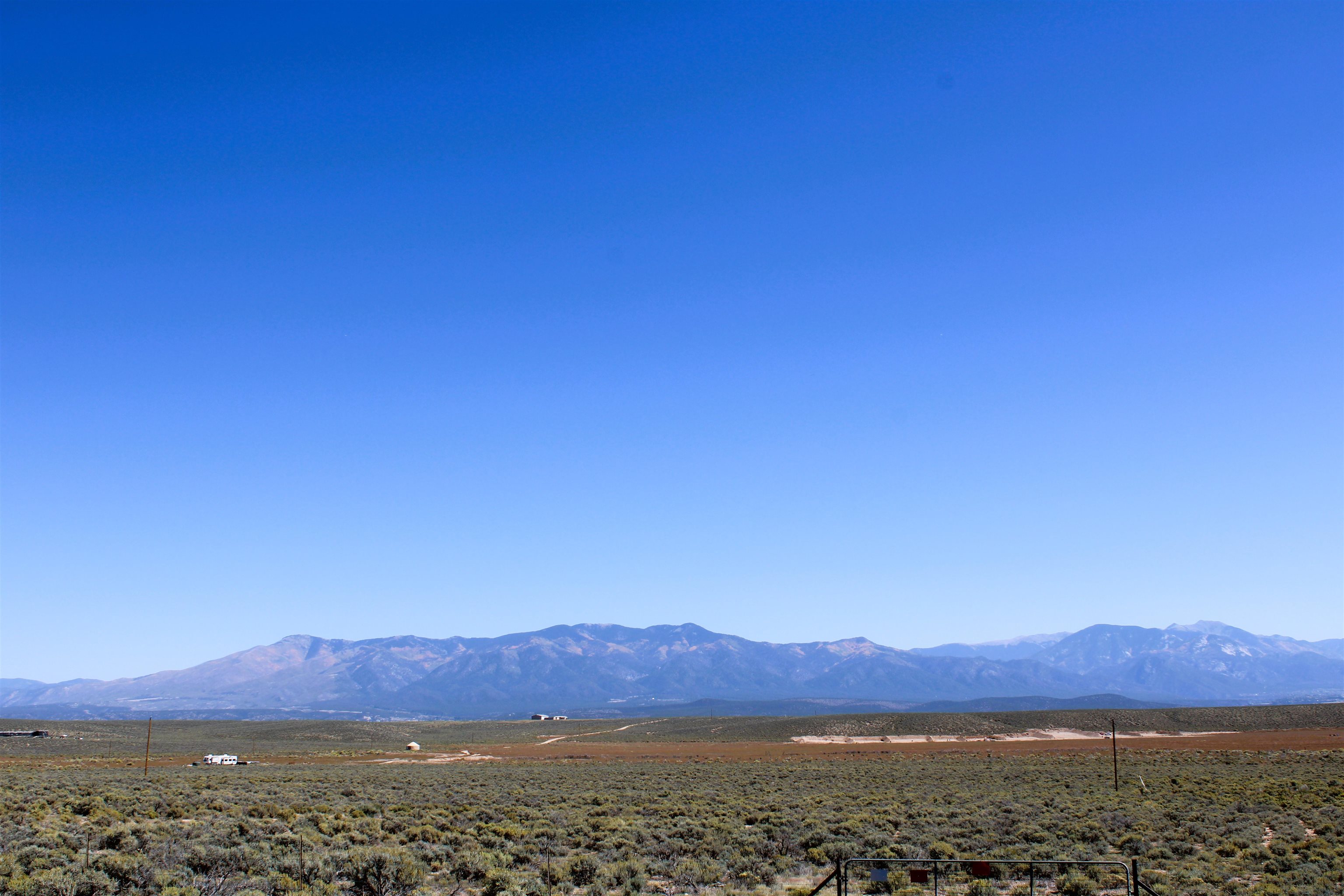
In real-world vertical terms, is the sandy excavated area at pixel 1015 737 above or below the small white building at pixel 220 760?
below

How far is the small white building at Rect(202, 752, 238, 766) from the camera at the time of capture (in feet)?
176

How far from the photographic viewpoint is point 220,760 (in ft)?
181

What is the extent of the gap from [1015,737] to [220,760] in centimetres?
7331

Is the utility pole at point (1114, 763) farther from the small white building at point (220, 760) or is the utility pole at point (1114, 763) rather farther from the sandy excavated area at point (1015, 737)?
the small white building at point (220, 760)

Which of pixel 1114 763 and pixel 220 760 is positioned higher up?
pixel 1114 763

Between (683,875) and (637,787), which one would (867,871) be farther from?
(637,787)

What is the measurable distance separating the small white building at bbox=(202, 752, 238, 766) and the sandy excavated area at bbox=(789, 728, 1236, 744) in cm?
5052

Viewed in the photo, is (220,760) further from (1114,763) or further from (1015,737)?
(1015,737)

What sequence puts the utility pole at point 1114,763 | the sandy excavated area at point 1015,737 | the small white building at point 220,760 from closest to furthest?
the utility pole at point 1114,763, the small white building at point 220,760, the sandy excavated area at point 1015,737

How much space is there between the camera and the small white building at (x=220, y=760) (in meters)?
53.7

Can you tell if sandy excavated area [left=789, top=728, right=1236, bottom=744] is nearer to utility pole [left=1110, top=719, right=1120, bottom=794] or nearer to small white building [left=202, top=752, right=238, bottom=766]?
utility pole [left=1110, top=719, right=1120, bottom=794]

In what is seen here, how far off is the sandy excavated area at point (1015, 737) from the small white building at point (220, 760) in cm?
5052

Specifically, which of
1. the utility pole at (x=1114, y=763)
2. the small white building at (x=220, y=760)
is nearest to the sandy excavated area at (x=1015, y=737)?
the utility pole at (x=1114, y=763)

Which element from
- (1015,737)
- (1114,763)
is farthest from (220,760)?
(1015,737)
